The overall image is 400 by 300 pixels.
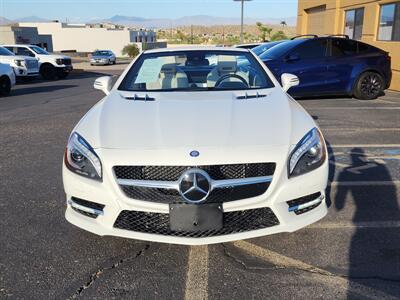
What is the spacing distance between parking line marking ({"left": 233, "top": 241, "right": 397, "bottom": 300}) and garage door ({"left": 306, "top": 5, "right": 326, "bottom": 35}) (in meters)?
19.1

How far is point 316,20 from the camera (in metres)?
22.0

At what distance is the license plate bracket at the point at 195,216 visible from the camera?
9.30 feet

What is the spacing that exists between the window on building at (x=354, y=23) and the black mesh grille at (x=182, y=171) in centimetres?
1488

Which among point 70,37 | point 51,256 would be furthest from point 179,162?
point 70,37

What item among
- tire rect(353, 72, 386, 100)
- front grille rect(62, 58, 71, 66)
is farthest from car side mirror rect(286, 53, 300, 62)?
front grille rect(62, 58, 71, 66)

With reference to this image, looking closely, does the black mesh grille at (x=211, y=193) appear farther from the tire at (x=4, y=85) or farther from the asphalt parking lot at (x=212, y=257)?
the tire at (x=4, y=85)

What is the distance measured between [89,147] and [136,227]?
65cm

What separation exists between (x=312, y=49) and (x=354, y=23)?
779 cm

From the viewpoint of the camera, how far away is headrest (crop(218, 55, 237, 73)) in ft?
15.5

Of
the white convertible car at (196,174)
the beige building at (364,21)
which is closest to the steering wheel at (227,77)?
the white convertible car at (196,174)

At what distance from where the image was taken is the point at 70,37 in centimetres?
7894

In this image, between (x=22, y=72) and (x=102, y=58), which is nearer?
(x=22, y=72)

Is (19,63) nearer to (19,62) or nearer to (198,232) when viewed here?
(19,62)

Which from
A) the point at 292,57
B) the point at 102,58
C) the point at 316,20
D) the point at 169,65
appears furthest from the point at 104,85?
the point at 102,58
